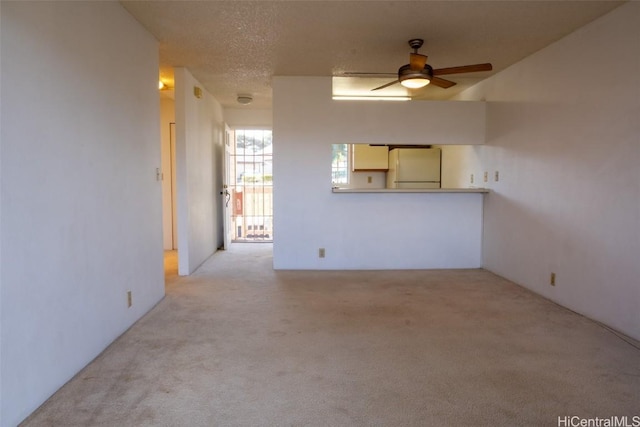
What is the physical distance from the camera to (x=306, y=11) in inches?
115

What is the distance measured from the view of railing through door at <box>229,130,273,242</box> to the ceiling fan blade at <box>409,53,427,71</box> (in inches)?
168

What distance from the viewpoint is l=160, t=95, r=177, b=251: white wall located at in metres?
6.33

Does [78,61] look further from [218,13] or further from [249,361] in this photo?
[249,361]

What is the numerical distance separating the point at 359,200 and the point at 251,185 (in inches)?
134

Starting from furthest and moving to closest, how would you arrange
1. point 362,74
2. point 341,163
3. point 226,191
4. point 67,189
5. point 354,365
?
point 341,163, point 226,191, point 362,74, point 354,365, point 67,189

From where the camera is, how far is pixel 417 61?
10.5ft

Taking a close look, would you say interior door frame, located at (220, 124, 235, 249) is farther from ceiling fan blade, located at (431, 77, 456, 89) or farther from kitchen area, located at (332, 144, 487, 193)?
ceiling fan blade, located at (431, 77, 456, 89)

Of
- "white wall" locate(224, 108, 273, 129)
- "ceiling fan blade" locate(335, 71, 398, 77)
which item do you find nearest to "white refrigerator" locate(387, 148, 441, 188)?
"ceiling fan blade" locate(335, 71, 398, 77)

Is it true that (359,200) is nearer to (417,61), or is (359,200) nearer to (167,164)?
(417,61)

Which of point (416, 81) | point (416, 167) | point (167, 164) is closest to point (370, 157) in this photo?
point (416, 167)

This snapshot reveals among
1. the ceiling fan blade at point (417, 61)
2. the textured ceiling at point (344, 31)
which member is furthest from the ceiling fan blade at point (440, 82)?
the textured ceiling at point (344, 31)

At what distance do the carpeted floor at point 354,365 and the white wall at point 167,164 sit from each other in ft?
10.1

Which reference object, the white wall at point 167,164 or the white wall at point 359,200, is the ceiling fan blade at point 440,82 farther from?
the white wall at point 167,164

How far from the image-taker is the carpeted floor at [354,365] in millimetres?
1849
